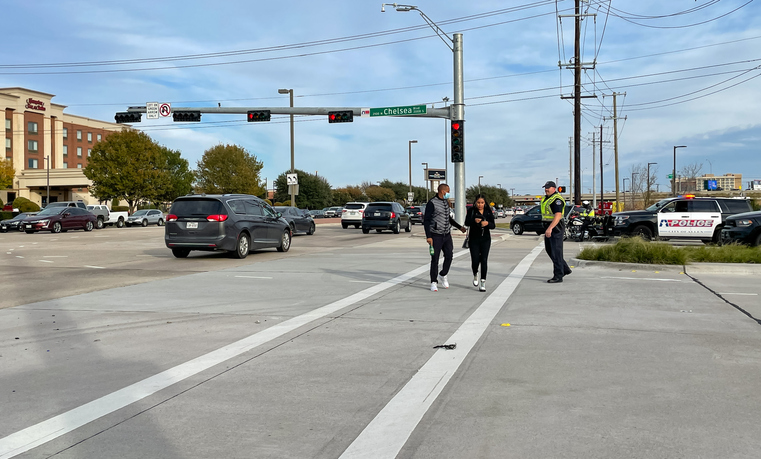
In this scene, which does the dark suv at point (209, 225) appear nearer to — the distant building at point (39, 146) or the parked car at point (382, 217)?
the parked car at point (382, 217)

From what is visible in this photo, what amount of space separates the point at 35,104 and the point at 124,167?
87.4 ft

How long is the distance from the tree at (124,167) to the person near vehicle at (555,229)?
60305 millimetres

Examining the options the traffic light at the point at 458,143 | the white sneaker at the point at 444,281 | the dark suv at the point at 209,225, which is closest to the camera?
the white sneaker at the point at 444,281

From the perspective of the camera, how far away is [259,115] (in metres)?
31.7

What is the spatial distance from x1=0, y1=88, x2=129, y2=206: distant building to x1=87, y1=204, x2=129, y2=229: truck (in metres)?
30.7

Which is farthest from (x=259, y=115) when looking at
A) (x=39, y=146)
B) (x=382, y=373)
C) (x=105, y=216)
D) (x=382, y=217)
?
(x=39, y=146)

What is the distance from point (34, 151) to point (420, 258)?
84452 millimetres

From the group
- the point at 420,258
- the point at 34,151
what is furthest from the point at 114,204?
the point at 420,258

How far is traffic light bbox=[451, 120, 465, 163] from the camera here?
2680 centimetres

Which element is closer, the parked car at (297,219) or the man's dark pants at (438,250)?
the man's dark pants at (438,250)

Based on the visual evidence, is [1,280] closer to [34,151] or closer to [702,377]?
[702,377]

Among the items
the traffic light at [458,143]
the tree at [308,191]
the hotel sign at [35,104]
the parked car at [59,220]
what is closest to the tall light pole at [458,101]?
the traffic light at [458,143]

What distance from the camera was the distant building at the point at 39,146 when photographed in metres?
78.8

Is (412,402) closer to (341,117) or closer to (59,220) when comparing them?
(341,117)
